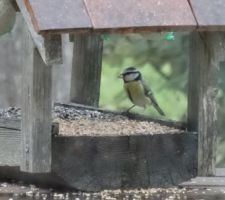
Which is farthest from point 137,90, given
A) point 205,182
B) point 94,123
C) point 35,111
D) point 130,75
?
point 35,111

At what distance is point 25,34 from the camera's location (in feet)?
11.5

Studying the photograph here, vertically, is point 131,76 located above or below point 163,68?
below

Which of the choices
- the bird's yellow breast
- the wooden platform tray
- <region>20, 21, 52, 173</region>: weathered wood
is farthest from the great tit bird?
<region>20, 21, 52, 173</region>: weathered wood

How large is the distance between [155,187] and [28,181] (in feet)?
1.79

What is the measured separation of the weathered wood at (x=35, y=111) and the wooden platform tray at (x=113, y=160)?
0.07 meters

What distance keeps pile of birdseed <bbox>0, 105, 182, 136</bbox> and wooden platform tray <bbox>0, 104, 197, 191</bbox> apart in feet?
0.20

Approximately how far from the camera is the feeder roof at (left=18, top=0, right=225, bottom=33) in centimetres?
324

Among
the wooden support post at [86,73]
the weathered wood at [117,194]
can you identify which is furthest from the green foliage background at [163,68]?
the weathered wood at [117,194]

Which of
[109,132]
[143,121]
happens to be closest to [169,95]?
[143,121]

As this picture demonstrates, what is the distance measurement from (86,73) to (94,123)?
0.88 meters

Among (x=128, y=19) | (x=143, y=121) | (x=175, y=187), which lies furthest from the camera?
(x=143, y=121)

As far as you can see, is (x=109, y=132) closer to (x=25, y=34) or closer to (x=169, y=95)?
(x=25, y=34)

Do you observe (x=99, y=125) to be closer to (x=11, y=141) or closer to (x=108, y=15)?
(x=11, y=141)

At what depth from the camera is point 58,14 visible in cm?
325
